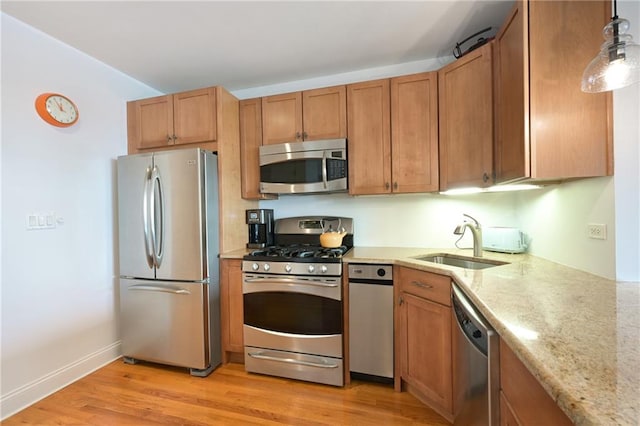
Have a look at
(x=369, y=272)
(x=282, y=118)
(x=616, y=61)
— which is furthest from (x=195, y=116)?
(x=616, y=61)

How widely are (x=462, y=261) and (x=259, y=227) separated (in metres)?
1.80

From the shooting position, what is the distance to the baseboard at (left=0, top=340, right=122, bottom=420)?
1.76m

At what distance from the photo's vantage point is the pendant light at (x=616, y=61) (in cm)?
92

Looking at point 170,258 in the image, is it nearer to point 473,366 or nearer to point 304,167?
point 304,167

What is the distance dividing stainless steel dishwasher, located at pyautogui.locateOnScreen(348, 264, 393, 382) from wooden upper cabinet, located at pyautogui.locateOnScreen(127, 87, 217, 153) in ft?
5.64

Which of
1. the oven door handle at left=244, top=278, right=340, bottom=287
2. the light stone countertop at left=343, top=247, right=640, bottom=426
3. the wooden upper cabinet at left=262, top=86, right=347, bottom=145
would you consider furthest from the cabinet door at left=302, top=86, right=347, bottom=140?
the light stone countertop at left=343, top=247, right=640, bottom=426

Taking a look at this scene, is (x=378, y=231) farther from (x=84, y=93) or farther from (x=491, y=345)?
(x=84, y=93)

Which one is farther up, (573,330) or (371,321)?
(573,330)

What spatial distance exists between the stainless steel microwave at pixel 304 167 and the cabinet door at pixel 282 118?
0.11 metres

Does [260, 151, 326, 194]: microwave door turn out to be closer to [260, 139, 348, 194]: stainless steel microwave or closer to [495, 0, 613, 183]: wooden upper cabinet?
[260, 139, 348, 194]: stainless steel microwave

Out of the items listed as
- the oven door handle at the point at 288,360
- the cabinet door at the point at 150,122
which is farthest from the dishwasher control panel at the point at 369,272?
the cabinet door at the point at 150,122

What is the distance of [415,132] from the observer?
2.21 meters

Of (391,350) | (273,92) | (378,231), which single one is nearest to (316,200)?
(378,231)

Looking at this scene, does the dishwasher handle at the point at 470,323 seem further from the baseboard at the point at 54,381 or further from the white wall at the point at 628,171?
the baseboard at the point at 54,381
